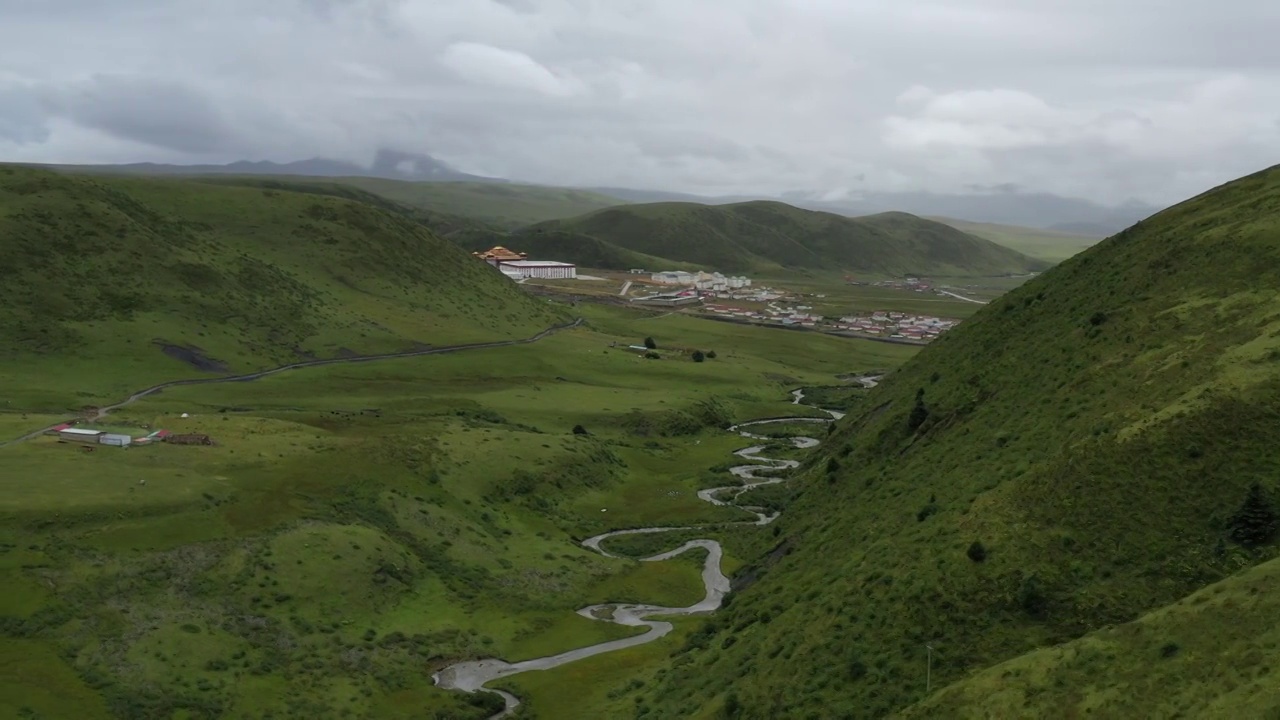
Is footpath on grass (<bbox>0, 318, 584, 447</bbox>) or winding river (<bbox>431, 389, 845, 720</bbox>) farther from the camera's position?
footpath on grass (<bbox>0, 318, 584, 447</bbox>)

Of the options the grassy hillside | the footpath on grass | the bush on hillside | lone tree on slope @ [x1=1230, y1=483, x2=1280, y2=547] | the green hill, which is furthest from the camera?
the green hill

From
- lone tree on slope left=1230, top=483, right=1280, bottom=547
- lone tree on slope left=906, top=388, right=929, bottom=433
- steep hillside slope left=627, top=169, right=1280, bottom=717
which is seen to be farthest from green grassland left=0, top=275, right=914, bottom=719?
lone tree on slope left=1230, top=483, right=1280, bottom=547

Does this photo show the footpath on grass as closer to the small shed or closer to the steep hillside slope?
the small shed

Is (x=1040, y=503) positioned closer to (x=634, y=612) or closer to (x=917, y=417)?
(x=917, y=417)

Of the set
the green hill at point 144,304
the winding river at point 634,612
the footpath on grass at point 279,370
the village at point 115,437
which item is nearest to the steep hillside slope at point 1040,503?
the winding river at point 634,612

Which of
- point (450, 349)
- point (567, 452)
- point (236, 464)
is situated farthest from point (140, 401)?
point (450, 349)

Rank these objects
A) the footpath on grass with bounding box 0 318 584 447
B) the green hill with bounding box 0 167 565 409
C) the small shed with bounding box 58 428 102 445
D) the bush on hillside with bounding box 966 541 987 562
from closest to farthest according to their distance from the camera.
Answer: the bush on hillside with bounding box 966 541 987 562
the small shed with bounding box 58 428 102 445
the footpath on grass with bounding box 0 318 584 447
the green hill with bounding box 0 167 565 409
